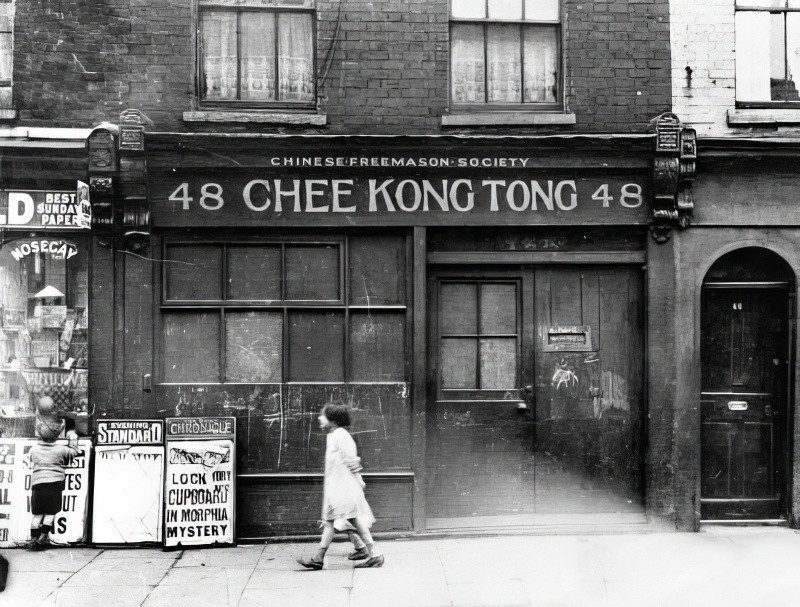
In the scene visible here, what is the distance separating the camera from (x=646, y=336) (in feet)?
25.9

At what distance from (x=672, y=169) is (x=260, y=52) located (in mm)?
4574

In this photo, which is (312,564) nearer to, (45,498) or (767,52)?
(45,498)

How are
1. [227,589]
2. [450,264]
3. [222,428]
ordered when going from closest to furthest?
[227,589], [222,428], [450,264]

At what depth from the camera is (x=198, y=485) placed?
23.8 feet

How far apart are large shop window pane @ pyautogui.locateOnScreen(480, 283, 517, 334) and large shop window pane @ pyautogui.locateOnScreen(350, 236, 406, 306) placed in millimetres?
927

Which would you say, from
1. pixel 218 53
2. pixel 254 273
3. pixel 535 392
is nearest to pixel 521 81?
pixel 218 53

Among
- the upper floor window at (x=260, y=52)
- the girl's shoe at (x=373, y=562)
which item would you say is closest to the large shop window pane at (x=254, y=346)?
the girl's shoe at (x=373, y=562)

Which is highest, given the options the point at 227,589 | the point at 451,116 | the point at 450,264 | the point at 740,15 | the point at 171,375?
the point at 740,15

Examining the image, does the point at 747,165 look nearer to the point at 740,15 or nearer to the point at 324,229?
the point at 740,15

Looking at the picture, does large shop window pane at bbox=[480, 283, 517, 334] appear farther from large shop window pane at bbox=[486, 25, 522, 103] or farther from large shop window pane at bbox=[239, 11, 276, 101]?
large shop window pane at bbox=[239, 11, 276, 101]

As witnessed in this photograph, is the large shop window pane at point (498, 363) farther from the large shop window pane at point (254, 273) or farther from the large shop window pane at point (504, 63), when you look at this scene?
the large shop window pane at point (504, 63)

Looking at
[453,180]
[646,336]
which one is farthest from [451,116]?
[646,336]

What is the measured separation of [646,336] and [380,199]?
3.25 m

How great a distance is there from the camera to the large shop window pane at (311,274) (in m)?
7.77
